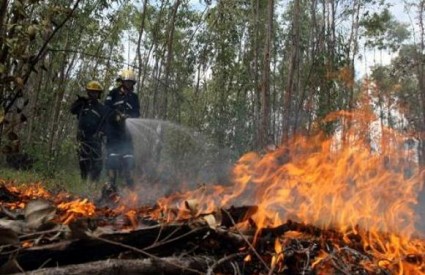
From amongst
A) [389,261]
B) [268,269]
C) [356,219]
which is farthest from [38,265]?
[356,219]

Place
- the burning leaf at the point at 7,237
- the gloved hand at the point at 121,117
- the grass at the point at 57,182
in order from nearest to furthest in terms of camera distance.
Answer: the burning leaf at the point at 7,237 < the grass at the point at 57,182 < the gloved hand at the point at 121,117

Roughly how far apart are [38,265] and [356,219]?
237 centimetres

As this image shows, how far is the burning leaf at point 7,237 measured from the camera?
2.32m

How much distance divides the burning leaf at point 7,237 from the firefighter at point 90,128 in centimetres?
679

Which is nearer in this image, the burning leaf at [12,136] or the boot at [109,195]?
the burning leaf at [12,136]

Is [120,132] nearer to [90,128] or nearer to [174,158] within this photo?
A: [90,128]

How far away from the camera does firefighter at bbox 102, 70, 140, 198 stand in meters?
8.49

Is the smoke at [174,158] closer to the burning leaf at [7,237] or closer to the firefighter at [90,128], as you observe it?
the firefighter at [90,128]

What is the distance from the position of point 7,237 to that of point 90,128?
705 cm

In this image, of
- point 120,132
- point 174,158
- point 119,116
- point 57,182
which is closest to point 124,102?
point 119,116

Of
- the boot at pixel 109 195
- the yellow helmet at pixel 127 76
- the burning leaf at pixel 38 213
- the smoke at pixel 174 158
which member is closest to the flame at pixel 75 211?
the burning leaf at pixel 38 213

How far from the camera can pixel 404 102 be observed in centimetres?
4150

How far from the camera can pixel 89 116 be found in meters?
9.16

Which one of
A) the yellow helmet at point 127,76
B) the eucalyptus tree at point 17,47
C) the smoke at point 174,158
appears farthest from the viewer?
the smoke at point 174,158
